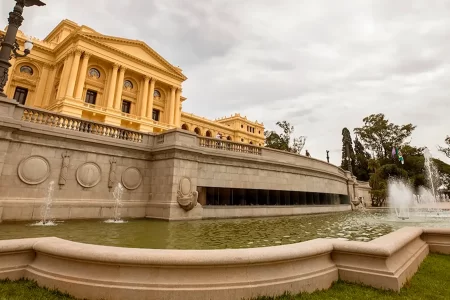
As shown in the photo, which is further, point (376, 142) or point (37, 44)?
point (376, 142)

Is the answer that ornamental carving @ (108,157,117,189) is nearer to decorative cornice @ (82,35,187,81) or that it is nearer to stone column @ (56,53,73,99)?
stone column @ (56,53,73,99)

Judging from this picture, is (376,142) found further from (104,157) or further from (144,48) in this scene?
(104,157)

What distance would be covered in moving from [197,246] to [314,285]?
3328 millimetres

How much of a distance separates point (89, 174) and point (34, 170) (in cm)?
226

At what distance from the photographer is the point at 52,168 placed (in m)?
11.7

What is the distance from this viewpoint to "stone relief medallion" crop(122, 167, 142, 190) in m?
13.9

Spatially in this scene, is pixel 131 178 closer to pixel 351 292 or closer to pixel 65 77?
pixel 351 292

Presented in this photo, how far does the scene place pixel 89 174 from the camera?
499 inches

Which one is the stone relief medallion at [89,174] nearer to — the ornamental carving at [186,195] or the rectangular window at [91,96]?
the ornamental carving at [186,195]

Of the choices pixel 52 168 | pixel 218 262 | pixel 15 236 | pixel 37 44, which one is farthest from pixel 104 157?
pixel 37 44

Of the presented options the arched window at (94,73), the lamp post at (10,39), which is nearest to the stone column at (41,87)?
the arched window at (94,73)

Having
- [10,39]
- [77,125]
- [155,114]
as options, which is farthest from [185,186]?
[155,114]

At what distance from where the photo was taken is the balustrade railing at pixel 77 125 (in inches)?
463

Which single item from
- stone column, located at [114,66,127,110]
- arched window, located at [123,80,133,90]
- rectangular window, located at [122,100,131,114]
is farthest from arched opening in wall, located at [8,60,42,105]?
rectangular window, located at [122,100,131,114]
